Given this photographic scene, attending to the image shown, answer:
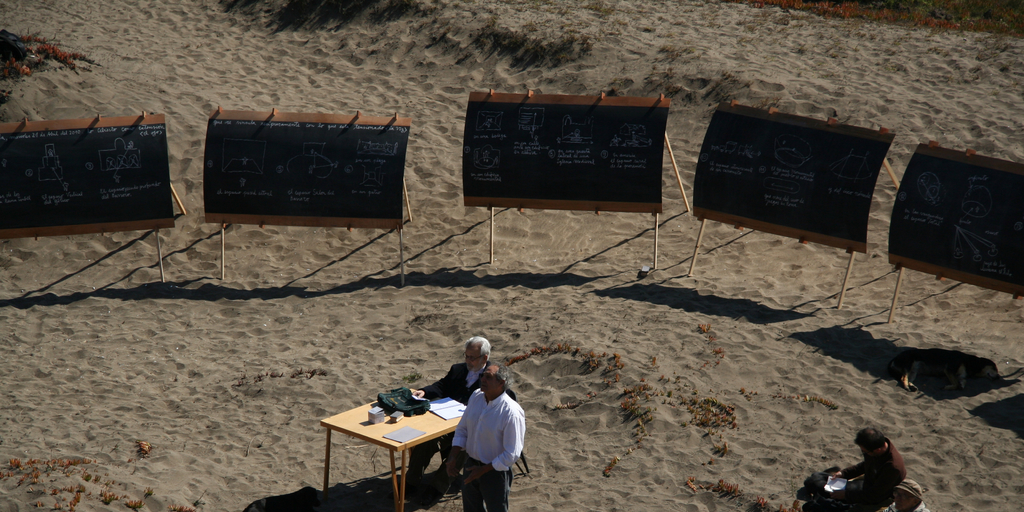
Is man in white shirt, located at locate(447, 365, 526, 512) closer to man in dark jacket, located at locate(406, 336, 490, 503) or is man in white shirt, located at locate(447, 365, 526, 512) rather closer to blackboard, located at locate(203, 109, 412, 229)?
man in dark jacket, located at locate(406, 336, 490, 503)

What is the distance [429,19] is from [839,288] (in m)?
12.1

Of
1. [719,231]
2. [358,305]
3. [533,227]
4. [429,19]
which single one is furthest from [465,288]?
[429,19]

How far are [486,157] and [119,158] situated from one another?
18.8 ft

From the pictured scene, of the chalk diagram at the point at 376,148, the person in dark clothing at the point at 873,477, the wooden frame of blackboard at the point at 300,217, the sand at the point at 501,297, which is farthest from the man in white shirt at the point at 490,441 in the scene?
the chalk diagram at the point at 376,148

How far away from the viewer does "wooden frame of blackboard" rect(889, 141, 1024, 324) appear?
31.3ft

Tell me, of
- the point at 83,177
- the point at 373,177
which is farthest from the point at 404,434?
the point at 83,177

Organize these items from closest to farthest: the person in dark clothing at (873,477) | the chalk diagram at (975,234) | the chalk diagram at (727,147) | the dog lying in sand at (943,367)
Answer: the person in dark clothing at (873,477), the dog lying in sand at (943,367), the chalk diagram at (975,234), the chalk diagram at (727,147)

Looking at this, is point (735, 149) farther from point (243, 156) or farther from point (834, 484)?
point (243, 156)

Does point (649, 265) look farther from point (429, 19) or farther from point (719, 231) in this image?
point (429, 19)

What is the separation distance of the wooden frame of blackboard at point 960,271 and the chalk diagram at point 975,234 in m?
0.26

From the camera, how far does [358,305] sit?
1100cm

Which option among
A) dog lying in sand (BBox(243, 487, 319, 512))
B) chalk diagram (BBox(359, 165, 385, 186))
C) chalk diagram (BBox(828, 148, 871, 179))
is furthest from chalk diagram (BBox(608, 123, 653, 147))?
dog lying in sand (BBox(243, 487, 319, 512))

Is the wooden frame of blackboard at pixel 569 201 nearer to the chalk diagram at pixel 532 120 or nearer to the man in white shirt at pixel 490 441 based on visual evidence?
the chalk diagram at pixel 532 120

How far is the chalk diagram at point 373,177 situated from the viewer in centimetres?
1168
